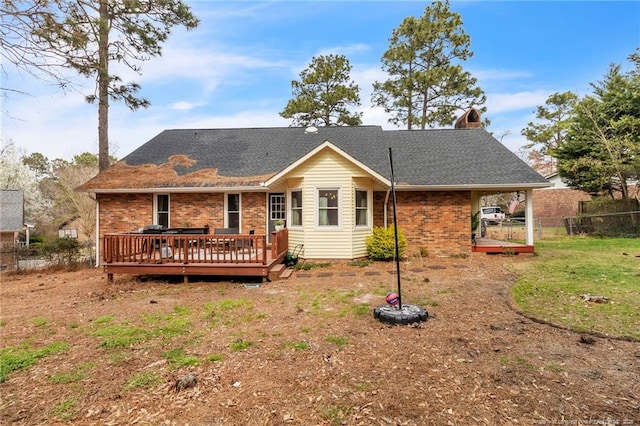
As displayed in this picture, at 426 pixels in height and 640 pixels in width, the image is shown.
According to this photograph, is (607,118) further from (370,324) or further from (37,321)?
(37,321)

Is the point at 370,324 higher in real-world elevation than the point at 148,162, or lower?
lower

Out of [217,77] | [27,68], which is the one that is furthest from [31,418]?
[217,77]

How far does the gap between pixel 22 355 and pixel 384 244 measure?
8.80 metres

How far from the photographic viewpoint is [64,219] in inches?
1097

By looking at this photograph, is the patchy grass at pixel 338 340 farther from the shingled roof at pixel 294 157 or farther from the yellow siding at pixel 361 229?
the shingled roof at pixel 294 157

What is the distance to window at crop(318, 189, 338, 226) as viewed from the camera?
34.4ft

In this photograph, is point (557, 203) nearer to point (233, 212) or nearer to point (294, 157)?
point (294, 157)

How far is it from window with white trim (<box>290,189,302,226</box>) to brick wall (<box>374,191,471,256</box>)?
11.7 feet

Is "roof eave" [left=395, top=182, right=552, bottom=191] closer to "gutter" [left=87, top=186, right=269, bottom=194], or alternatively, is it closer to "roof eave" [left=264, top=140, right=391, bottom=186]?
"roof eave" [left=264, top=140, right=391, bottom=186]

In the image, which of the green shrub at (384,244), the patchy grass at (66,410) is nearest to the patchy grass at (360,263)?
the green shrub at (384,244)

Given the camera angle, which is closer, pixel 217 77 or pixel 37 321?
pixel 37 321

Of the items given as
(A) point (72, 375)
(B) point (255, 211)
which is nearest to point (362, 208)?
(B) point (255, 211)

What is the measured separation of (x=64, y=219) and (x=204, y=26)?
2582cm

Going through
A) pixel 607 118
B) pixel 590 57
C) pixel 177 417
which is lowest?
pixel 177 417
